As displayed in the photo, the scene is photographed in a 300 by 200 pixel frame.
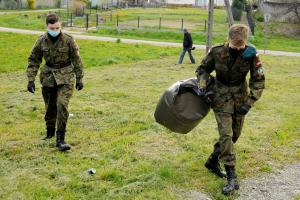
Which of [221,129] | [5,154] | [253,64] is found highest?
[253,64]

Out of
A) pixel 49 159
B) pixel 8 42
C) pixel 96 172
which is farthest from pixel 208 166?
pixel 8 42

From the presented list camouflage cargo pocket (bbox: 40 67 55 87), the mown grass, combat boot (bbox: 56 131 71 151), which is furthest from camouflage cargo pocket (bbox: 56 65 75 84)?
the mown grass

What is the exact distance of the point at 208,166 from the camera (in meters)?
6.32

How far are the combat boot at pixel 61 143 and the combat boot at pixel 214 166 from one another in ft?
6.67

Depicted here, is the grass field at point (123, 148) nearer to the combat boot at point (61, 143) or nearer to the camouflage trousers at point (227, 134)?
the combat boot at point (61, 143)

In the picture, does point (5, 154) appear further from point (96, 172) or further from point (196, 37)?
point (196, 37)

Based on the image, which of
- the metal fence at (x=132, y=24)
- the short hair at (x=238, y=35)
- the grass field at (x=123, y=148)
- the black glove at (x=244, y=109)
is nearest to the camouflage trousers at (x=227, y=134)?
the black glove at (x=244, y=109)

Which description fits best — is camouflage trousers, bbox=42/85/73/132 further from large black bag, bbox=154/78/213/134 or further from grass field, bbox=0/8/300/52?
grass field, bbox=0/8/300/52

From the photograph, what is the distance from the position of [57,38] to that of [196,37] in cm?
2524

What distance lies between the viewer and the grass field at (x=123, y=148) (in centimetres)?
571

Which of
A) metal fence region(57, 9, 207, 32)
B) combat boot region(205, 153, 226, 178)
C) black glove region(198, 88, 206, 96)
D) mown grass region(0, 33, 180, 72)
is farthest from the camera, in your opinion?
metal fence region(57, 9, 207, 32)

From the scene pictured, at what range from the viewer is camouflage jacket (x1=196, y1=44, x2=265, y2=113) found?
5445 mm

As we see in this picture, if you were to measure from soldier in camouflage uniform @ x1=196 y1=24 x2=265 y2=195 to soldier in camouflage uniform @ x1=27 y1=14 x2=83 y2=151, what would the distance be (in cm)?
208

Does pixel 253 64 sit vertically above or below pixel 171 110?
above
